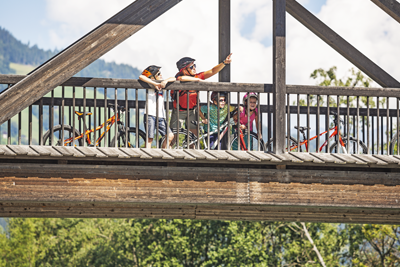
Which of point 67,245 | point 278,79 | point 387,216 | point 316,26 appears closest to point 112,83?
point 278,79

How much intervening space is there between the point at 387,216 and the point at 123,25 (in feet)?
15.5

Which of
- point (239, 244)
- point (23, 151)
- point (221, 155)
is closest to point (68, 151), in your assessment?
point (23, 151)

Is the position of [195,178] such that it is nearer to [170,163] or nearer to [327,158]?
[170,163]

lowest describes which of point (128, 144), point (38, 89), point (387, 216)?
point (387, 216)

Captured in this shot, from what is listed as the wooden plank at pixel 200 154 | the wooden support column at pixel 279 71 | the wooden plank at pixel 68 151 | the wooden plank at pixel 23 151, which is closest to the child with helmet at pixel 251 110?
the wooden support column at pixel 279 71

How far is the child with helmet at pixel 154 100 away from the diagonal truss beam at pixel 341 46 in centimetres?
235

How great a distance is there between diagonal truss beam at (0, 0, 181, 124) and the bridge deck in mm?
551

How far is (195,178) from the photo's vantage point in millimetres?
6266

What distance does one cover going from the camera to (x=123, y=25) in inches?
239

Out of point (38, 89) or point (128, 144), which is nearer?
point (38, 89)

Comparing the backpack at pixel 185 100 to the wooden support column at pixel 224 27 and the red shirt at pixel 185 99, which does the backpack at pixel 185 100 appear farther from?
the wooden support column at pixel 224 27

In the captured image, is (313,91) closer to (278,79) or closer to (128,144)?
(278,79)

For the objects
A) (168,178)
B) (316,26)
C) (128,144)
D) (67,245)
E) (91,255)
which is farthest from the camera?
(67,245)

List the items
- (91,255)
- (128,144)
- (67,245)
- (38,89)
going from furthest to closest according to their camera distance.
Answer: (67,245), (91,255), (128,144), (38,89)
